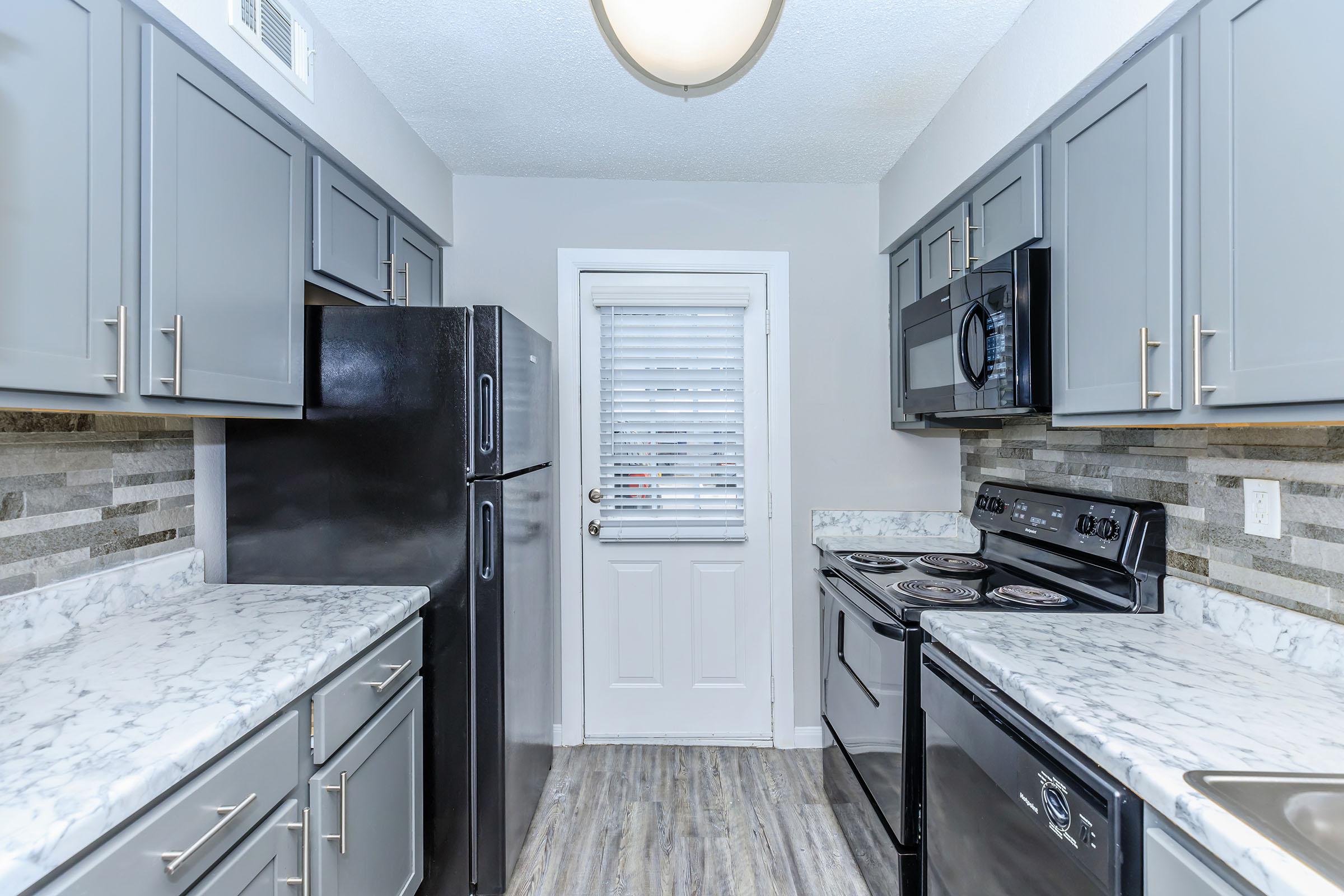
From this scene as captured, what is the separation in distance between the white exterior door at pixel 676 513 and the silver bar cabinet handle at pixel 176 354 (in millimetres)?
1617

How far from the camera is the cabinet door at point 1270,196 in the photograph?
95 centimetres

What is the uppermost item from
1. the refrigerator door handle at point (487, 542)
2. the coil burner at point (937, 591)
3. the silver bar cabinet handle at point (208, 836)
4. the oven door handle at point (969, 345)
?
the oven door handle at point (969, 345)

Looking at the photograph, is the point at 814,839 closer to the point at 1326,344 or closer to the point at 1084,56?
the point at 1326,344

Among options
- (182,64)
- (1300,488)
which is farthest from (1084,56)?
(182,64)

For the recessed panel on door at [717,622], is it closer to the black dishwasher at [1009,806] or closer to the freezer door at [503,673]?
the freezer door at [503,673]

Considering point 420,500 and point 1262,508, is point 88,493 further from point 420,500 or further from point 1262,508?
point 1262,508

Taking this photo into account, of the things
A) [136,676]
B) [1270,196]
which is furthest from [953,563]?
[136,676]

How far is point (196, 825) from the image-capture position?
3.02 ft

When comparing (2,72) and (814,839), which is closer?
(2,72)

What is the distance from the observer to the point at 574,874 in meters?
1.99

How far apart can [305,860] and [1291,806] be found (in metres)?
1.52

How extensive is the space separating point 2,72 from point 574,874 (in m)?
2.23

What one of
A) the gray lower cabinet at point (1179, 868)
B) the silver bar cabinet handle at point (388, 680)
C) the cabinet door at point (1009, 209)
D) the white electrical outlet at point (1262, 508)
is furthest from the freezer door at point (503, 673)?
the white electrical outlet at point (1262, 508)

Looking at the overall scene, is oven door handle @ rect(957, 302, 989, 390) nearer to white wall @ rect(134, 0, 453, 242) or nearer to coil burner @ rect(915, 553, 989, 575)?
coil burner @ rect(915, 553, 989, 575)
